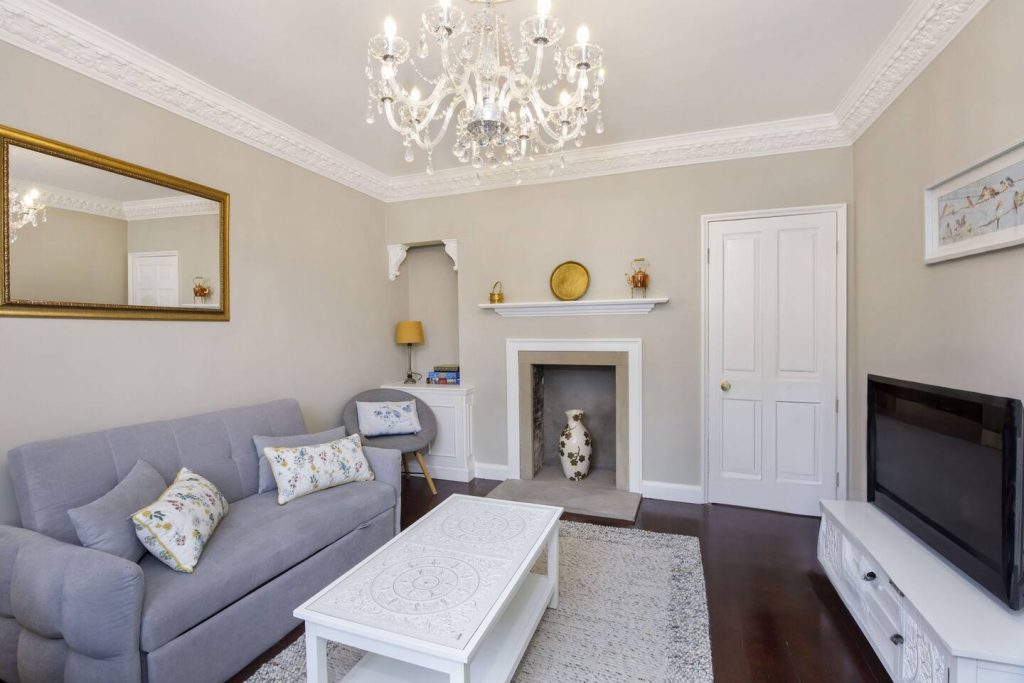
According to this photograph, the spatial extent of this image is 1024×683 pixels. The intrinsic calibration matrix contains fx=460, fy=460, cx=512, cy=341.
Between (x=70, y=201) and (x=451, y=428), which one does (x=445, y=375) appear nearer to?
(x=451, y=428)

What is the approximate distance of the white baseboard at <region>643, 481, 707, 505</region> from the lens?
3516mm

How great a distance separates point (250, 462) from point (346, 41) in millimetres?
2286

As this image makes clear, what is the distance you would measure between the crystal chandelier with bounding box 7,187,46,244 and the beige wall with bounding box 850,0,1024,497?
3883 millimetres

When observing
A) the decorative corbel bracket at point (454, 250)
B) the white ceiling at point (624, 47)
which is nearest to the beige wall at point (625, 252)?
the decorative corbel bracket at point (454, 250)

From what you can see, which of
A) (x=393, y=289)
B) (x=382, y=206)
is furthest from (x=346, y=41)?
(x=393, y=289)

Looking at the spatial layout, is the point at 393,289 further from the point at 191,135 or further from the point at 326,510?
the point at 326,510

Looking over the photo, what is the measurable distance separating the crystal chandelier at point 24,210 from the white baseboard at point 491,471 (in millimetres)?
3253

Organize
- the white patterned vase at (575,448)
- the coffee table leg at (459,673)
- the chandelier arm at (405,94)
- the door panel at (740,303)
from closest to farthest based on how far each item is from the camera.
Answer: the coffee table leg at (459,673)
the chandelier arm at (405,94)
the door panel at (740,303)
the white patterned vase at (575,448)

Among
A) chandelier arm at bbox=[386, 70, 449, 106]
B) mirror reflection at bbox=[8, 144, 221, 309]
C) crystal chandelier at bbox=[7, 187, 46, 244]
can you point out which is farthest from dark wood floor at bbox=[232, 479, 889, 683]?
chandelier arm at bbox=[386, 70, 449, 106]

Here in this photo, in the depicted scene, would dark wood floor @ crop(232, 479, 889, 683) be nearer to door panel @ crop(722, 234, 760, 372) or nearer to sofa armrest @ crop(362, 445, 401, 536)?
sofa armrest @ crop(362, 445, 401, 536)

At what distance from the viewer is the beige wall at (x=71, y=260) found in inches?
78.5

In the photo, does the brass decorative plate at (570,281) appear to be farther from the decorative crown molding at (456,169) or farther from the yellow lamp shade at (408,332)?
the yellow lamp shade at (408,332)

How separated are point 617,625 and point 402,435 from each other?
2.25 m

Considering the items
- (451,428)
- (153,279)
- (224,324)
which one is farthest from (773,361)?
(153,279)
